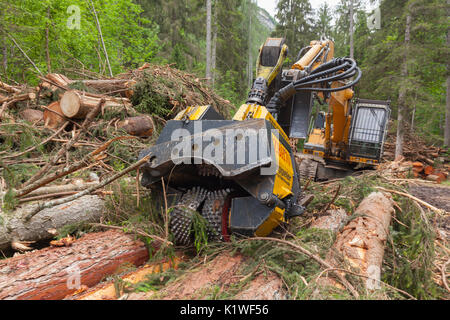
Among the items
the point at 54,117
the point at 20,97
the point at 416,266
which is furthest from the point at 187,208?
the point at 20,97

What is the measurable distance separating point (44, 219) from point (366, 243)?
3.16m

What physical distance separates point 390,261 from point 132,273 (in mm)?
2407

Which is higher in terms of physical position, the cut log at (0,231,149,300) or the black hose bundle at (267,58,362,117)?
the black hose bundle at (267,58,362,117)

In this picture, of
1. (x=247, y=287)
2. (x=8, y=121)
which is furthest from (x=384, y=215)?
(x=8, y=121)

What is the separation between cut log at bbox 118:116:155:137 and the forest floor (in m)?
0.06

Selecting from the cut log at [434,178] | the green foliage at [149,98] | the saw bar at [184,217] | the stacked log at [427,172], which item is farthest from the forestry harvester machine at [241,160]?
the stacked log at [427,172]

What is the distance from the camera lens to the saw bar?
265cm

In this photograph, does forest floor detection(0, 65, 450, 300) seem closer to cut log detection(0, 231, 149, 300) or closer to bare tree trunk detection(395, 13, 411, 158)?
cut log detection(0, 231, 149, 300)

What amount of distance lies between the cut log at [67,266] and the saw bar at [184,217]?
1.19 feet

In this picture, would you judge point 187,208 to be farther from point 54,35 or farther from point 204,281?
point 54,35

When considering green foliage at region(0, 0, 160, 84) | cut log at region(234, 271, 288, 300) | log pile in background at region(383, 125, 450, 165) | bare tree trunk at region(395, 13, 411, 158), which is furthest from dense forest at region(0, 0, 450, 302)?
log pile in background at region(383, 125, 450, 165)

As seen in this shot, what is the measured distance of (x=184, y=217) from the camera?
2664mm

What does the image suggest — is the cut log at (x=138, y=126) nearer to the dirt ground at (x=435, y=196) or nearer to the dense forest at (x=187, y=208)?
the dense forest at (x=187, y=208)
